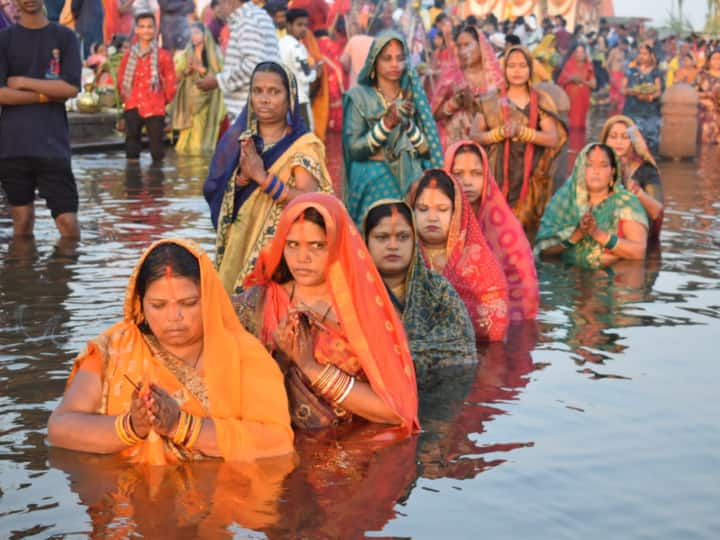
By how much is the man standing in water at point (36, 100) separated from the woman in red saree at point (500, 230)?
8.81ft

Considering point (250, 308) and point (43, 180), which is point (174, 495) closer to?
A: point (250, 308)

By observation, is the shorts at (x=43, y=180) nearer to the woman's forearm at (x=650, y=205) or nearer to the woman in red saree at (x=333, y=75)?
the woman's forearm at (x=650, y=205)

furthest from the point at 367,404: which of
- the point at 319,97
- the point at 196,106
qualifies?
the point at 319,97

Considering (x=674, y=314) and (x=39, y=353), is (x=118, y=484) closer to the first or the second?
(x=39, y=353)

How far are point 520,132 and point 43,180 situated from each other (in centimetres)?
369

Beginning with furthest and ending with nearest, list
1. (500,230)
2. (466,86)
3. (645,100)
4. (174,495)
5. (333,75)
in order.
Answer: (645,100) → (333,75) → (466,86) → (500,230) → (174,495)

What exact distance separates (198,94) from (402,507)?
1303 centimetres

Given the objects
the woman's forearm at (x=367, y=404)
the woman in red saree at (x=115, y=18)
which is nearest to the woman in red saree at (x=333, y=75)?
the woman in red saree at (x=115, y=18)

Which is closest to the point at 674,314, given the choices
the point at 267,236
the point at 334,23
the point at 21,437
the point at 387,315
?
the point at 267,236

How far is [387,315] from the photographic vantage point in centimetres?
538

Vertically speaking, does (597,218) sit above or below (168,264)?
below

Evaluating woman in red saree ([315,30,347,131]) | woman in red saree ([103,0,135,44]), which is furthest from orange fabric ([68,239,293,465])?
woman in red saree ([103,0,135,44])

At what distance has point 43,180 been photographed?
910 cm

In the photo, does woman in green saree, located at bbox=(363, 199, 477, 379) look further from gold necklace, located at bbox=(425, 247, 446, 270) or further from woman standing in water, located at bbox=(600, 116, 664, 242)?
woman standing in water, located at bbox=(600, 116, 664, 242)
